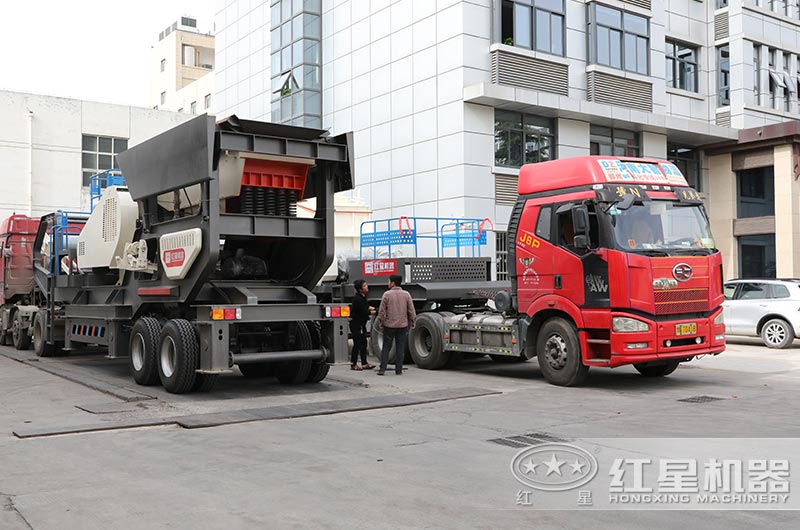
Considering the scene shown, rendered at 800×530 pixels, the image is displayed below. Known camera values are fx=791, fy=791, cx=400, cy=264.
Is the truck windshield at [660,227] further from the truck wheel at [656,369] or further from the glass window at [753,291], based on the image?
the glass window at [753,291]

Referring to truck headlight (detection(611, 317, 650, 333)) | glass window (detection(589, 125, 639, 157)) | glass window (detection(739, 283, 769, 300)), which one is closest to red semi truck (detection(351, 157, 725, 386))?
truck headlight (detection(611, 317, 650, 333))

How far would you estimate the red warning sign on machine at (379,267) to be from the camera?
1559 cm

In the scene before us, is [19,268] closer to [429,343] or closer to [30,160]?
[429,343]

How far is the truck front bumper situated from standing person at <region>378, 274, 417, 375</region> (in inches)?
151

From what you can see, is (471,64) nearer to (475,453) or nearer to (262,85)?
(262,85)

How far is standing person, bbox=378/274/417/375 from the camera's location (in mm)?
13922

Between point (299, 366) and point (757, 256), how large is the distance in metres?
24.7

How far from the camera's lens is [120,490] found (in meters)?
6.17

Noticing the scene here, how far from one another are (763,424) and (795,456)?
5.93ft

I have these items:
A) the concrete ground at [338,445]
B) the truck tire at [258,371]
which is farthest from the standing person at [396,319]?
the truck tire at [258,371]

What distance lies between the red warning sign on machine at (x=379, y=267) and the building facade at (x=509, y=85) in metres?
7.57

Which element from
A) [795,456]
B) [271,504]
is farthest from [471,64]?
[271,504]

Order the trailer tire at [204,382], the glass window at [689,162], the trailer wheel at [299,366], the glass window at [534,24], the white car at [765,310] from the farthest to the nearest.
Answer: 1. the glass window at [689,162]
2. the glass window at [534,24]
3. the white car at [765,310]
4. the trailer wheel at [299,366]
5. the trailer tire at [204,382]

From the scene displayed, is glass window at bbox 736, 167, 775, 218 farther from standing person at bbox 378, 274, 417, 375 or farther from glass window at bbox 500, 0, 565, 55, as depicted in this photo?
standing person at bbox 378, 274, 417, 375
